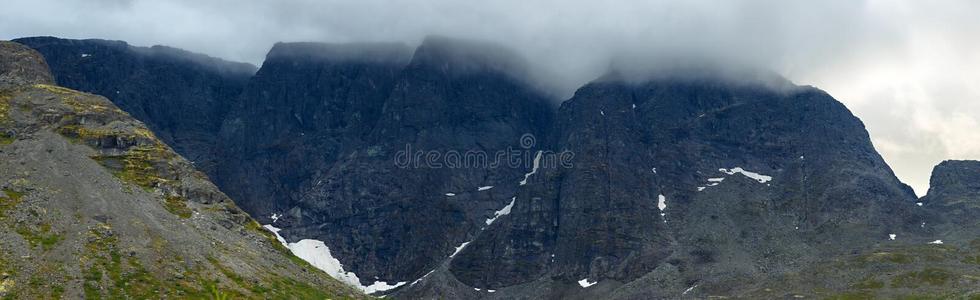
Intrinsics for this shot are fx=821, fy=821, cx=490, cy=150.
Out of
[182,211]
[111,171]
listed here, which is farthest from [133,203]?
[111,171]

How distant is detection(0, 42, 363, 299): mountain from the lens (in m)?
135

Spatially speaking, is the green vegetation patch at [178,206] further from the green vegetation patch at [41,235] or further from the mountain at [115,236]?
the green vegetation patch at [41,235]

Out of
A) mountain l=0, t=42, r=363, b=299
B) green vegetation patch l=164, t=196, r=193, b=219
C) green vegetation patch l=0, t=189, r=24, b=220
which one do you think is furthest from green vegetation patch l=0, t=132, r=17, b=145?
green vegetation patch l=164, t=196, r=193, b=219

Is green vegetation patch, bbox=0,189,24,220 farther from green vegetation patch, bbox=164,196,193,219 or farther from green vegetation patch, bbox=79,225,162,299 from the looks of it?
green vegetation patch, bbox=164,196,193,219

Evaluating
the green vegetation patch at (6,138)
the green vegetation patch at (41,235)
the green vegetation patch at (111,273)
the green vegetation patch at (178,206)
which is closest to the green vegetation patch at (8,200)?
the green vegetation patch at (41,235)

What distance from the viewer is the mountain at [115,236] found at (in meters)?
135

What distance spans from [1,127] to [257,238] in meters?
65.0

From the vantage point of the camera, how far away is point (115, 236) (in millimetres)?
154375

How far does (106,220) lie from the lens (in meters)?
160

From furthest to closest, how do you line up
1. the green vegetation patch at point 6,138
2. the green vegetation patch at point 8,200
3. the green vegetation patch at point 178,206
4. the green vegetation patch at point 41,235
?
the green vegetation patch at point 6,138 < the green vegetation patch at point 178,206 < the green vegetation patch at point 8,200 < the green vegetation patch at point 41,235

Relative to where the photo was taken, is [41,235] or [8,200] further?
[8,200]

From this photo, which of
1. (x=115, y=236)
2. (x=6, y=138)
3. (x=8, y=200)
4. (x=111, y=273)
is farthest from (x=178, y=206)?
Result: (x=111, y=273)

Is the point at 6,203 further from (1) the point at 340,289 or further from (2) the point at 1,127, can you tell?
(1) the point at 340,289

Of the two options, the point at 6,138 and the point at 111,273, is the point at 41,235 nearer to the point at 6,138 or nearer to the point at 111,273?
the point at 111,273
